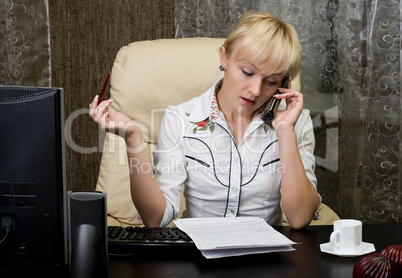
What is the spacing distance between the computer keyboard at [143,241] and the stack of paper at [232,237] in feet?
0.07

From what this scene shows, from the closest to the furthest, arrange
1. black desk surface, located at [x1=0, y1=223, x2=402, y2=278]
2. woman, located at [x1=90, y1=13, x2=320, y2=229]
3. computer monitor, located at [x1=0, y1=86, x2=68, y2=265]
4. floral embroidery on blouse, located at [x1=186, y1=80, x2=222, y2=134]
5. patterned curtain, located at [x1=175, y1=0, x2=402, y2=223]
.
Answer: computer monitor, located at [x1=0, y1=86, x2=68, y2=265]
black desk surface, located at [x1=0, y1=223, x2=402, y2=278]
woman, located at [x1=90, y1=13, x2=320, y2=229]
floral embroidery on blouse, located at [x1=186, y1=80, x2=222, y2=134]
patterned curtain, located at [x1=175, y1=0, x2=402, y2=223]

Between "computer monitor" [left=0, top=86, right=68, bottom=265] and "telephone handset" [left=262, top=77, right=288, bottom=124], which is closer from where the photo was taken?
"computer monitor" [left=0, top=86, right=68, bottom=265]

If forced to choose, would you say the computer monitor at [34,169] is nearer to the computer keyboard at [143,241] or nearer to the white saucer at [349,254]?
the computer keyboard at [143,241]

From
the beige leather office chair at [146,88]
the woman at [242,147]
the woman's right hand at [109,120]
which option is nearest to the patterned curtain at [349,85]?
the beige leather office chair at [146,88]

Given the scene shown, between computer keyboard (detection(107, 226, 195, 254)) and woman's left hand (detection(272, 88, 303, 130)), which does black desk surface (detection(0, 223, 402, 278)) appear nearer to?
computer keyboard (detection(107, 226, 195, 254))

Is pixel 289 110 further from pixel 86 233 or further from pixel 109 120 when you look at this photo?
pixel 86 233

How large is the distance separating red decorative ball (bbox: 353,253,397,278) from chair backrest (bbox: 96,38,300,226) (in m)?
0.98

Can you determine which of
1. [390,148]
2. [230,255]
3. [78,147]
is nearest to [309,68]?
[390,148]

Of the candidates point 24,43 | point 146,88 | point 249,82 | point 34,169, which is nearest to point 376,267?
point 34,169

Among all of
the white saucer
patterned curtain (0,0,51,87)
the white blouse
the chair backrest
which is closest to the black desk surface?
the white saucer

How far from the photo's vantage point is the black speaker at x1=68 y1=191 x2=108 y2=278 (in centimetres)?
79

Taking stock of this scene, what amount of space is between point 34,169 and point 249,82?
0.72 meters

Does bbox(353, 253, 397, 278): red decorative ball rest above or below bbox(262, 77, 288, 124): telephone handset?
below

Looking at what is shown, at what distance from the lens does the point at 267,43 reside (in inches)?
53.5
